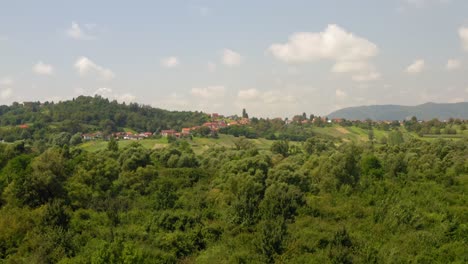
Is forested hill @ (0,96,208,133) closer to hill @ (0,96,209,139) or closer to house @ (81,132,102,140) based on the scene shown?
hill @ (0,96,209,139)

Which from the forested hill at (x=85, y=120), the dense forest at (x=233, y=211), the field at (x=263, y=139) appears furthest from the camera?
the forested hill at (x=85, y=120)

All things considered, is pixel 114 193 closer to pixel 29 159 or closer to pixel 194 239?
pixel 29 159

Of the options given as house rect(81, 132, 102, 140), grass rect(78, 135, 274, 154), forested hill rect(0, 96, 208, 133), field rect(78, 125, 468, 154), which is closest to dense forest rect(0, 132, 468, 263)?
grass rect(78, 135, 274, 154)

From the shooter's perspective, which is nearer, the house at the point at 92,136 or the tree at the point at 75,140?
the tree at the point at 75,140

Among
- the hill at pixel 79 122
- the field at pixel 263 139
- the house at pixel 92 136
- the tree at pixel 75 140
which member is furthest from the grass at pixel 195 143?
the hill at pixel 79 122

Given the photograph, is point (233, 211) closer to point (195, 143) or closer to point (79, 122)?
point (195, 143)

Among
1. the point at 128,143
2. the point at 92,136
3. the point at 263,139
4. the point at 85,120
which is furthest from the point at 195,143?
the point at 85,120

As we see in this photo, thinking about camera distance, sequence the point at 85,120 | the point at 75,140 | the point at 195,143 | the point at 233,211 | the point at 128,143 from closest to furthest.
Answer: the point at 233,211 → the point at 128,143 → the point at 75,140 → the point at 195,143 → the point at 85,120

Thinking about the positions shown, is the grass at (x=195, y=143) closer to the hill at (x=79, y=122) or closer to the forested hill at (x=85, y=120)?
the hill at (x=79, y=122)

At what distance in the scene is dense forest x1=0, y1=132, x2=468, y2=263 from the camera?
3031 cm

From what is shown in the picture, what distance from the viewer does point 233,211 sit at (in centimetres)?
3888

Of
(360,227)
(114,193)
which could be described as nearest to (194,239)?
(360,227)

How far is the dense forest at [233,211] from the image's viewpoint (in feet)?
99.5

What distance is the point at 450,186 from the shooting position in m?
52.6
